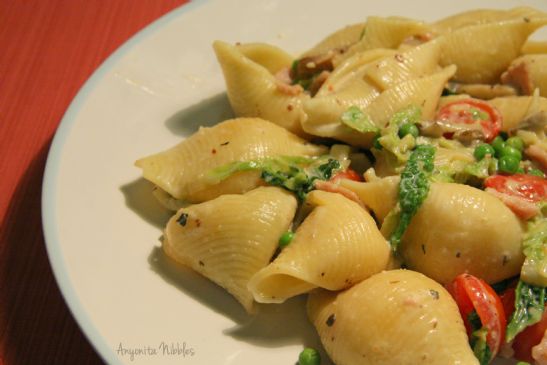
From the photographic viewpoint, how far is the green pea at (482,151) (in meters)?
2.59

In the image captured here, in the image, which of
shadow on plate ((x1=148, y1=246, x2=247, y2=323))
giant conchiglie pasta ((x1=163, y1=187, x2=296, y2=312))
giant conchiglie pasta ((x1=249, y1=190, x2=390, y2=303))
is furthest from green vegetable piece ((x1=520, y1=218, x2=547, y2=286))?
shadow on plate ((x1=148, y1=246, x2=247, y2=323))

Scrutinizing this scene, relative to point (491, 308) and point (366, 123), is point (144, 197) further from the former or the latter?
point (491, 308)

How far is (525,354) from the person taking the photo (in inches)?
85.3

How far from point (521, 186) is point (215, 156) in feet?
3.73

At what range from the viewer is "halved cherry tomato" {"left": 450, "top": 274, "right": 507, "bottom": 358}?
207cm

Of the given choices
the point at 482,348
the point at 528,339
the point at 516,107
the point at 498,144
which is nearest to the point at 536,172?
the point at 498,144

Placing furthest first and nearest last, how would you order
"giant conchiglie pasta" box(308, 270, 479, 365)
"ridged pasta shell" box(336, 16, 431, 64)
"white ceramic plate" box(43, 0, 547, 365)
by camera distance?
"ridged pasta shell" box(336, 16, 431, 64), "white ceramic plate" box(43, 0, 547, 365), "giant conchiglie pasta" box(308, 270, 479, 365)

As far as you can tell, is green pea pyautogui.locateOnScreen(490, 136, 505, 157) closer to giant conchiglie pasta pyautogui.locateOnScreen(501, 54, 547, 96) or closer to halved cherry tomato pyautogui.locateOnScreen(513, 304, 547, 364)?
giant conchiglie pasta pyautogui.locateOnScreen(501, 54, 547, 96)

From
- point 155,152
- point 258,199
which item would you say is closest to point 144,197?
point 155,152

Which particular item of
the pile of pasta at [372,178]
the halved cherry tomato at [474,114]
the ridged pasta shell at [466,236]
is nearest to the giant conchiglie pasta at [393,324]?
the pile of pasta at [372,178]

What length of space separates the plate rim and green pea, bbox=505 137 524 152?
166 centimetres

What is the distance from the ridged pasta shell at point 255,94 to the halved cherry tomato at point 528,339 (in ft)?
3.85

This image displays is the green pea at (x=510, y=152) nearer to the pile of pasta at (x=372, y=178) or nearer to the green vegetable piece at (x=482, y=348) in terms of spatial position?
the pile of pasta at (x=372, y=178)

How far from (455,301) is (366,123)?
31.2 inches
